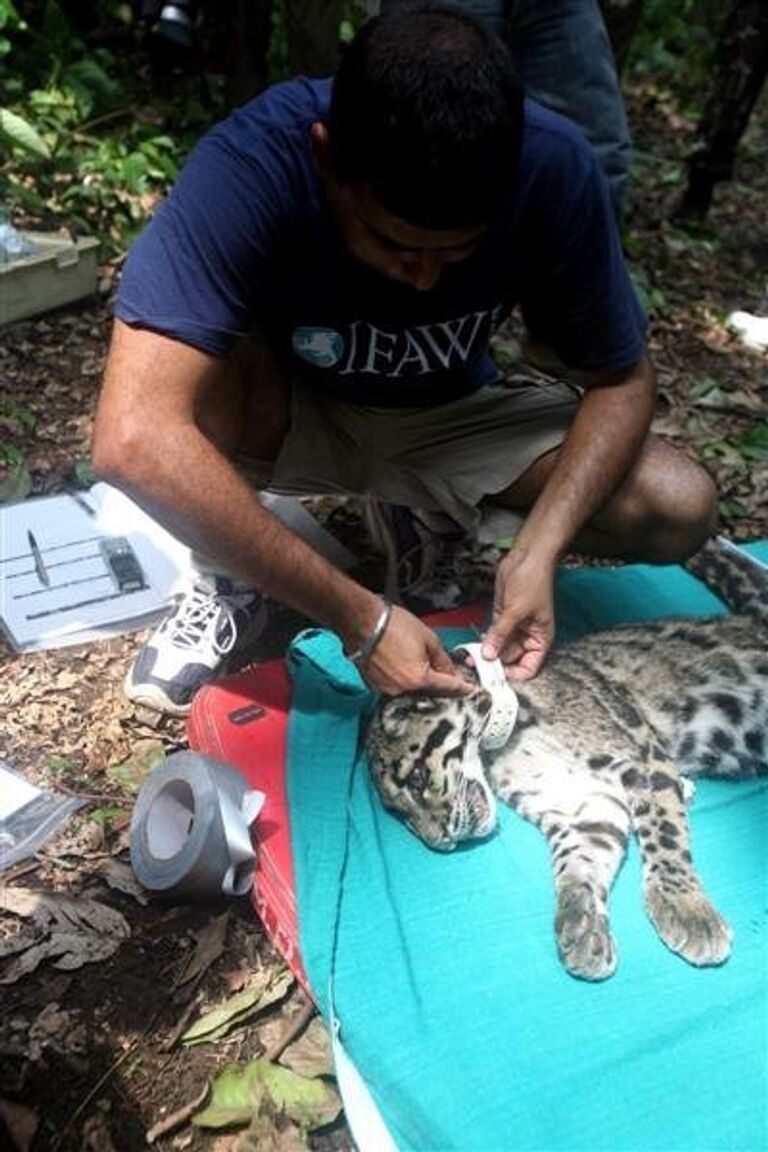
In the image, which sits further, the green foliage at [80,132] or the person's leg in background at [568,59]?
the green foliage at [80,132]

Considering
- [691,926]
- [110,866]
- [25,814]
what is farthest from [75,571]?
[691,926]

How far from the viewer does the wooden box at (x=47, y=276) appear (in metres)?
5.41

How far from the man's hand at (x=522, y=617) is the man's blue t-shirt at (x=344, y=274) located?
684 millimetres

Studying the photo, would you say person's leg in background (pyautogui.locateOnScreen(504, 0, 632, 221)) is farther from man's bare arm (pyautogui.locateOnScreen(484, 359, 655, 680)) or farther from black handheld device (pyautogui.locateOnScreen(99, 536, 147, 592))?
black handheld device (pyautogui.locateOnScreen(99, 536, 147, 592))

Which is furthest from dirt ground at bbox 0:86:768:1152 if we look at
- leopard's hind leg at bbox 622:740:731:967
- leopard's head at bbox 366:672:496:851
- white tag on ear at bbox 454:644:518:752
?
leopard's hind leg at bbox 622:740:731:967

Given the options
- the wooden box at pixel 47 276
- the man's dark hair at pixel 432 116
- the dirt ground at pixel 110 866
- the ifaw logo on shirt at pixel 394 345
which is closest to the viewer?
the man's dark hair at pixel 432 116

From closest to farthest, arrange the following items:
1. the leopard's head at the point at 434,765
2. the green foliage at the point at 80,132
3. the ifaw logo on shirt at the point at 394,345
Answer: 1. the leopard's head at the point at 434,765
2. the ifaw logo on shirt at the point at 394,345
3. the green foliage at the point at 80,132

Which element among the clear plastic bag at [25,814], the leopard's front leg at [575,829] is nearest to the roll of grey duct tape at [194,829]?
the clear plastic bag at [25,814]

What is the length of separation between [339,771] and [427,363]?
125 cm

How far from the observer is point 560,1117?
8.14 feet

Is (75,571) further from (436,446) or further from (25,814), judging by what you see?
(436,446)

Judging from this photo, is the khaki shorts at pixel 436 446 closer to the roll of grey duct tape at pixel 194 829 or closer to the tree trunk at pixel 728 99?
the roll of grey duct tape at pixel 194 829

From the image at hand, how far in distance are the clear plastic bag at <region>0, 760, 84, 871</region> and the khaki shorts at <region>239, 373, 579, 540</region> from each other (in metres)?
1.25

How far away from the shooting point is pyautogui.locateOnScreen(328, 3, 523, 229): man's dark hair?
2426mm
